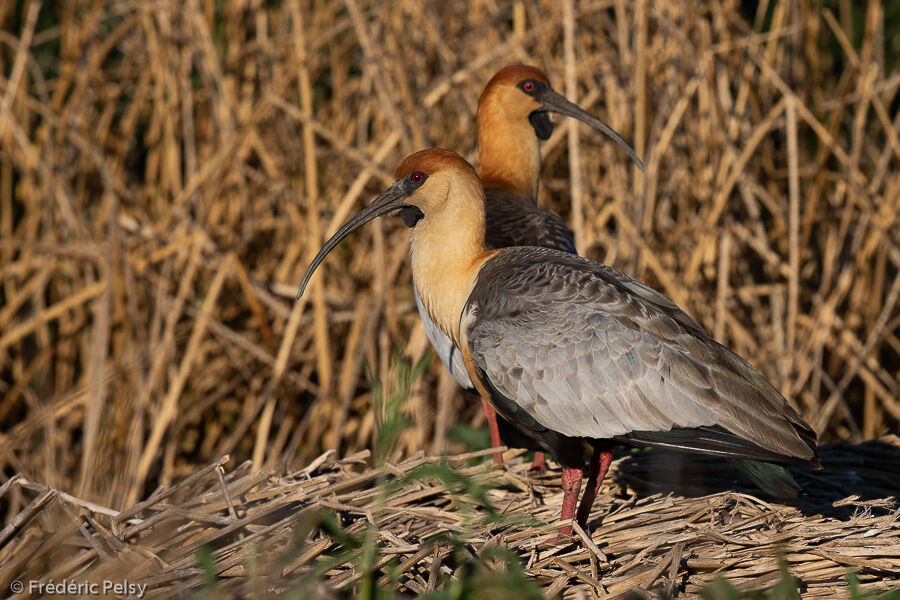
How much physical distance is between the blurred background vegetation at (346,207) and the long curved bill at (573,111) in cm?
17

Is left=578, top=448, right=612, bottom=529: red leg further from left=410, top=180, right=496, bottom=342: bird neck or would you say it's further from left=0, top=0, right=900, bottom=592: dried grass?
left=0, top=0, right=900, bottom=592: dried grass

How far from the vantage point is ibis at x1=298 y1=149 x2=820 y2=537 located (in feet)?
10.8

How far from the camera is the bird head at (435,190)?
12.6ft

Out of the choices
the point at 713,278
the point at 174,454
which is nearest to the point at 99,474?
the point at 174,454

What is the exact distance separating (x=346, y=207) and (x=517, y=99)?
109cm

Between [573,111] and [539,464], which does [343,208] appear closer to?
[573,111]

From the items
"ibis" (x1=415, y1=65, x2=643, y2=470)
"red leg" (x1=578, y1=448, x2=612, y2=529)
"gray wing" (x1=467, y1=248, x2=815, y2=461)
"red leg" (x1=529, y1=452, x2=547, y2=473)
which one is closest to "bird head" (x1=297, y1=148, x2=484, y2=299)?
"gray wing" (x1=467, y1=248, x2=815, y2=461)

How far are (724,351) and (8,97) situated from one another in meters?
4.37

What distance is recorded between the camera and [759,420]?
3252 mm

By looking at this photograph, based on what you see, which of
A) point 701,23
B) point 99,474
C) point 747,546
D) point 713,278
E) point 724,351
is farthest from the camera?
point 713,278

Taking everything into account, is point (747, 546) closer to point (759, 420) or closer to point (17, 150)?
point (759, 420)

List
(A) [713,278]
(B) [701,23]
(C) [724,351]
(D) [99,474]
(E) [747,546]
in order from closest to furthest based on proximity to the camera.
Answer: (E) [747,546], (C) [724,351], (D) [99,474], (B) [701,23], (A) [713,278]

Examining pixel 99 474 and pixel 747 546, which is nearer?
pixel 747 546

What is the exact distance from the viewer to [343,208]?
18.0ft
